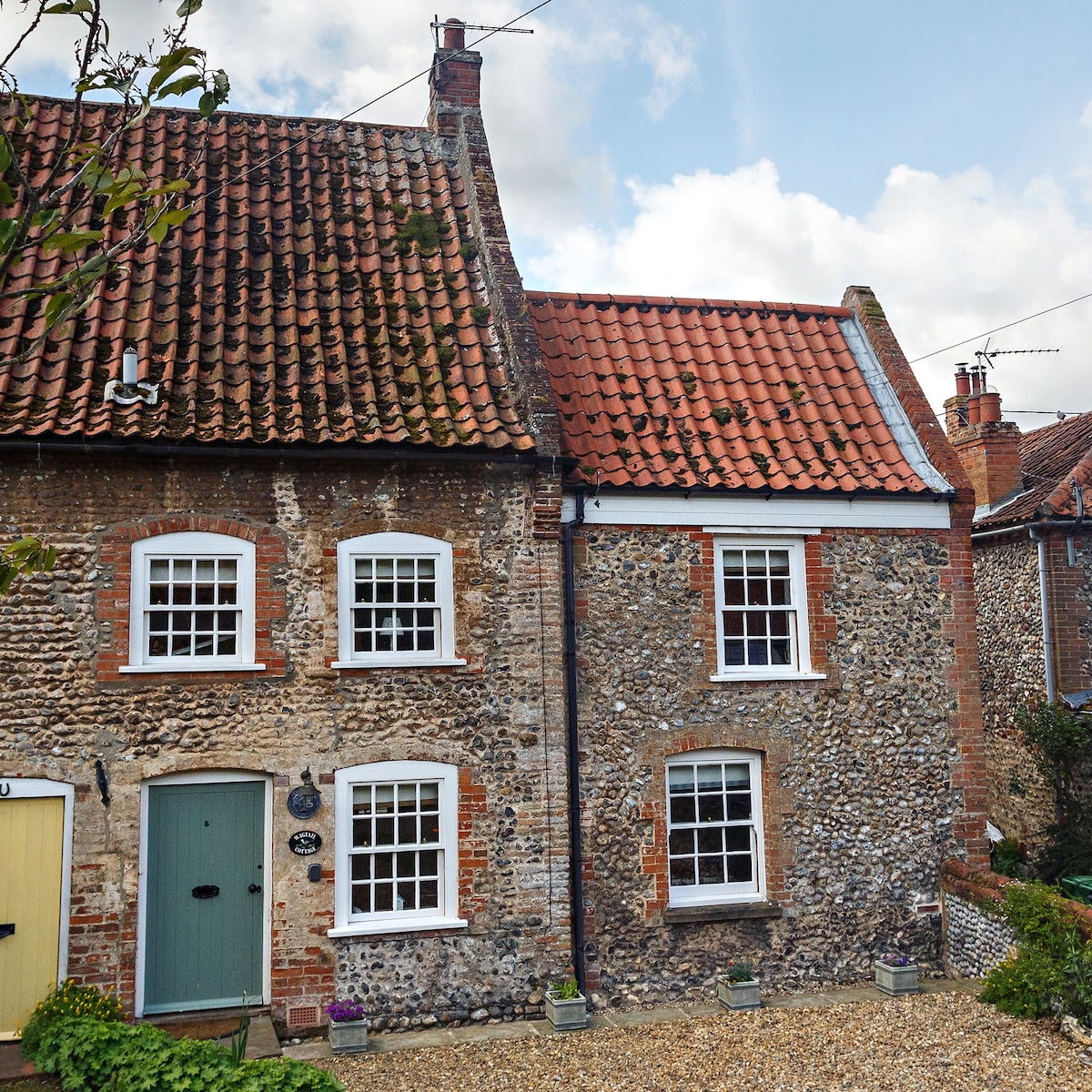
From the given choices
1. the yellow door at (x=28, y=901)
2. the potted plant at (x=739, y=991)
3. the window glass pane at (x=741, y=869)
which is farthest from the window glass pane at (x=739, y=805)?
the yellow door at (x=28, y=901)

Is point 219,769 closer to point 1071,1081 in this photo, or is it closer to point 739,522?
point 739,522

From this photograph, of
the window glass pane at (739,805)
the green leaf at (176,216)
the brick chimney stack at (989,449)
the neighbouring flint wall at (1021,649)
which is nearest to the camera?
the green leaf at (176,216)

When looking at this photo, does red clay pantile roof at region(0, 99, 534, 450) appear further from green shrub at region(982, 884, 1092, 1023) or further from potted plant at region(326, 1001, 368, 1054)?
green shrub at region(982, 884, 1092, 1023)

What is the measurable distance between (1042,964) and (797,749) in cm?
322

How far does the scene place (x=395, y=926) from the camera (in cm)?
1014

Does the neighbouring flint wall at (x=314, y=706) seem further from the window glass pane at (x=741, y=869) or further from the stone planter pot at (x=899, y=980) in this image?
the stone planter pot at (x=899, y=980)

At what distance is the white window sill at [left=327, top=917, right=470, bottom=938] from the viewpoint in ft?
33.0

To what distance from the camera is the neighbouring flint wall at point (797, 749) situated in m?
11.0

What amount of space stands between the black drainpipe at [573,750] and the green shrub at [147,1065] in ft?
12.2

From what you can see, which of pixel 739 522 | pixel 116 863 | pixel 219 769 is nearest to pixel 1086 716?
pixel 739 522

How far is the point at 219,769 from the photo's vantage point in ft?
33.0

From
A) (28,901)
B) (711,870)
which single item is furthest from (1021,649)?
(28,901)

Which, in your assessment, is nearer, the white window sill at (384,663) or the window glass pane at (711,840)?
the white window sill at (384,663)

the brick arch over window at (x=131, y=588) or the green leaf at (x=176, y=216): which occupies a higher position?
the green leaf at (x=176, y=216)
